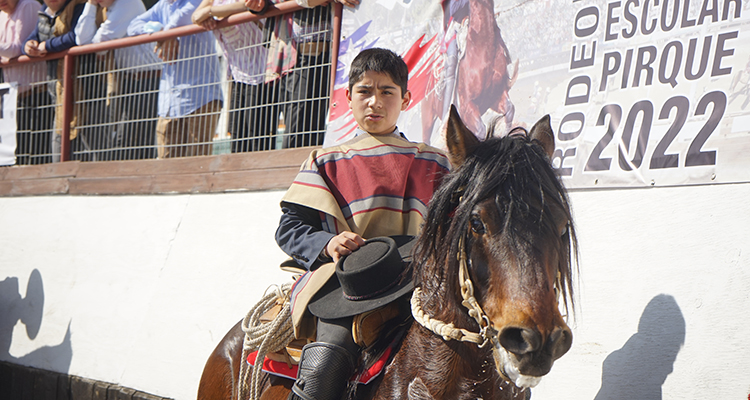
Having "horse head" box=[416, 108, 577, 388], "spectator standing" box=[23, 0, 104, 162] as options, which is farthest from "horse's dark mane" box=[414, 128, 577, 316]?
"spectator standing" box=[23, 0, 104, 162]

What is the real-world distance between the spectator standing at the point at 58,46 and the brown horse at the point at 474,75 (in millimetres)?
4491

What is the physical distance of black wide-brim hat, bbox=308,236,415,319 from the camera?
2.13 metres

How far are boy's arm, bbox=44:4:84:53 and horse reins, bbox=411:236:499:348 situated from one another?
6792 mm

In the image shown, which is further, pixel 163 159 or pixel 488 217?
pixel 163 159

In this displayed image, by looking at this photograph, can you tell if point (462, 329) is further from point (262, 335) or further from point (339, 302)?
point (262, 335)

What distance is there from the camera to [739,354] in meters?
2.74

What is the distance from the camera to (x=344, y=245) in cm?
224

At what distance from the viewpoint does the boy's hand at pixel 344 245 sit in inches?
87.7

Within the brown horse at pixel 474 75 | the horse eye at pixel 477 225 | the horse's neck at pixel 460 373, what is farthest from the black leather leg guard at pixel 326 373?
the brown horse at pixel 474 75

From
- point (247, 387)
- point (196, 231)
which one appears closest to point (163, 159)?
point (196, 231)

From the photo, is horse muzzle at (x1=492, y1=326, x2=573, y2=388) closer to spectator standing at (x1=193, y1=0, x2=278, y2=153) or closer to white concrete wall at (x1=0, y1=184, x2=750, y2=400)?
white concrete wall at (x1=0, y1=184, x2=750, y2=400)

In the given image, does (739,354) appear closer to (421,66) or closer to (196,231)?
(421,66)

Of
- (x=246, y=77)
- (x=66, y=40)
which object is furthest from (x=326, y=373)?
(x=66, y=40)

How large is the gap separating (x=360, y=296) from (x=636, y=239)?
68.4 inches
